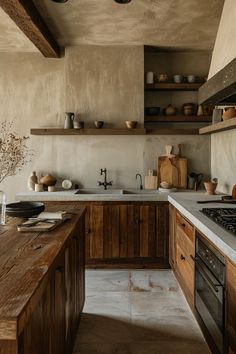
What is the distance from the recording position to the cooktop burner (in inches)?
75.6

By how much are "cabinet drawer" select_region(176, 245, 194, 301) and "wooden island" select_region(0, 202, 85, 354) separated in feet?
3.00

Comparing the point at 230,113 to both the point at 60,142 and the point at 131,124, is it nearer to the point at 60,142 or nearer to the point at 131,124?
the point at 131,124

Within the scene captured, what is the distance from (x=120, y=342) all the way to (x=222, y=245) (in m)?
1.21

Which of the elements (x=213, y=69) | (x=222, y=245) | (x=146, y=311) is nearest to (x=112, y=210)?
(x=146, y=311)

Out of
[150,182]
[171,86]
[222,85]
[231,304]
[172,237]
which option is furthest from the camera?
[150,182]

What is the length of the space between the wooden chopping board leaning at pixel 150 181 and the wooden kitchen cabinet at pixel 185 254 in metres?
1.12

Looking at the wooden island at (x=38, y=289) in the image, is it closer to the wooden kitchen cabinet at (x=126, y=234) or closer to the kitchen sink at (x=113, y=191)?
the wooden kitchen cabinet at (x=126, y=234)

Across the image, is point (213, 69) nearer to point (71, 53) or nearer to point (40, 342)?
point (71, 53)

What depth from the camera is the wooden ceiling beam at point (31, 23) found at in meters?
2.75

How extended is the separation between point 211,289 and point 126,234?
191 cm

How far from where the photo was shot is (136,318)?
2.72 metres

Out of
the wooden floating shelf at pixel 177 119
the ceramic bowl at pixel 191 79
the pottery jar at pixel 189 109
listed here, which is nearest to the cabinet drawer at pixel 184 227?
the wooden floating shelf at pixel 177 119

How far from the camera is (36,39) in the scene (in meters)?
3.60

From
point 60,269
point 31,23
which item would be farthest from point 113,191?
point 60,269
